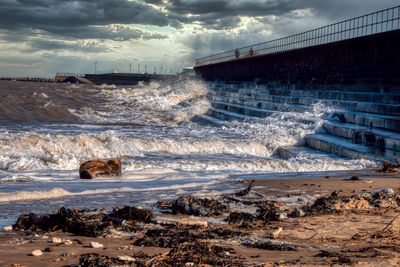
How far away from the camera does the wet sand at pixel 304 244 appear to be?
125 inches

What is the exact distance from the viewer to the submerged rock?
8.17 m

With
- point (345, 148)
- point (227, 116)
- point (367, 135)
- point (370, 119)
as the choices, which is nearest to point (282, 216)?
point (345, 148)

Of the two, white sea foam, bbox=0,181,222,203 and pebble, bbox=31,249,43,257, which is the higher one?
pebble, bbox=31,249,43,257

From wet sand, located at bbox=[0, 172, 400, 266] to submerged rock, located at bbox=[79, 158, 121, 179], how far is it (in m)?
3.53

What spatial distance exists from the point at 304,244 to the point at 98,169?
5236 mm

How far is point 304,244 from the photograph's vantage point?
3809 millimetres

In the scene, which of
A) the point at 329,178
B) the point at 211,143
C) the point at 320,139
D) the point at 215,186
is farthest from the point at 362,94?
the point at 215,186

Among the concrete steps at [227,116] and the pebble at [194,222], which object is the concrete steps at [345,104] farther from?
Result: the pebble at [194,222]

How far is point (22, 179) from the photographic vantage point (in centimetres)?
799

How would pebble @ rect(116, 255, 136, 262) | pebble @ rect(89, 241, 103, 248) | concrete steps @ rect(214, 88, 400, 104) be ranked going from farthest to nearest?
concrete steps @ rect(214, 88, 400, 104)
pebble @ rect(89, 241, 103, 248)
pebble @ rect(116, 255, 136, 262)

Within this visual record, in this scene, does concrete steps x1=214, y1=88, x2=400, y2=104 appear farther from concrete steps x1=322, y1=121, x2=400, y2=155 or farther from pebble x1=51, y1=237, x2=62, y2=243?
pebble x1=51, y1=237, x2=62, y2=243

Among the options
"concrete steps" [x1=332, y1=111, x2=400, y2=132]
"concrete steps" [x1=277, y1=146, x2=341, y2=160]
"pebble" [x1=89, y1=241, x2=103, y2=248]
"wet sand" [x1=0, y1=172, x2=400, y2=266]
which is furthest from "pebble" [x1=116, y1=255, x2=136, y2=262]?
"concrete steps" [x1=332, y1=111, x2=400, y2=132]

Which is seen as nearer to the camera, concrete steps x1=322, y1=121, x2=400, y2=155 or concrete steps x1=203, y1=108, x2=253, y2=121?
concrete steps x1=322, y1=121, x2=400, y2=155

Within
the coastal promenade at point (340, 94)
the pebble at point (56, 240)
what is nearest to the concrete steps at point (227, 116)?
the coastal promenade at point (340, 94)
